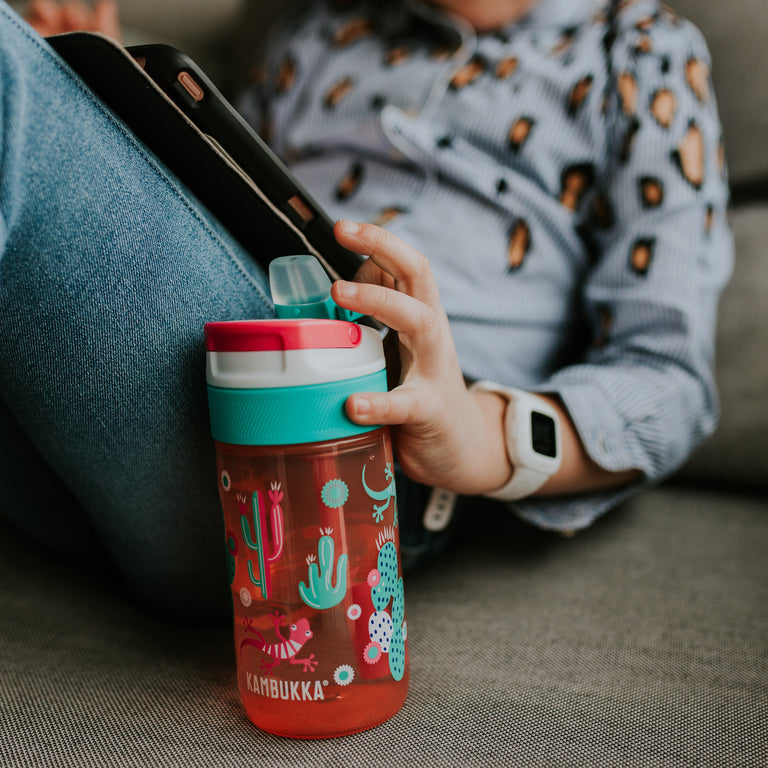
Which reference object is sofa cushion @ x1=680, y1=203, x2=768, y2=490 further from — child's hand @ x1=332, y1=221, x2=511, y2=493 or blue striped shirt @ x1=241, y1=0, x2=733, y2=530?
child's hand @ x1=332, y1=221, x2=511, y2=493

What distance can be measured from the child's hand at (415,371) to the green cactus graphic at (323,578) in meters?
0.08

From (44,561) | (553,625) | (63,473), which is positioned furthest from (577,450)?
(44,561)

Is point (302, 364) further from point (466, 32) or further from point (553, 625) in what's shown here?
point (466, 32)

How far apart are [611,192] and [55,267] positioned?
60 centimetres

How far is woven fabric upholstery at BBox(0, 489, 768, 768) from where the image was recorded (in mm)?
458

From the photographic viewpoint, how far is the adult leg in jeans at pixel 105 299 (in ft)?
1.44

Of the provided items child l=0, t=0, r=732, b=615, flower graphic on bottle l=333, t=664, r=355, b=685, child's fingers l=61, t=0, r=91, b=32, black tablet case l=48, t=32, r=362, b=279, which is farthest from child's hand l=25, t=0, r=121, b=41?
flower graphic on bottle l=333, t=664, r=355, b=685

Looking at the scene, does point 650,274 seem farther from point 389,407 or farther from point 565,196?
point 389,407

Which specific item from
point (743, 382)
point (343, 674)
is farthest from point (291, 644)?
point (743, 382)

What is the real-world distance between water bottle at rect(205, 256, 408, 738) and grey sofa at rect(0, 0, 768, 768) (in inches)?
1.5

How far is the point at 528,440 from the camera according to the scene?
0.61m

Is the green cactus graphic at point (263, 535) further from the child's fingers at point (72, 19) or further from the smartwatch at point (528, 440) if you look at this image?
the child's fingers at point (72, 19)

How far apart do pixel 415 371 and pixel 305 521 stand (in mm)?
126

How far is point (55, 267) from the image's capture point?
0.45 m
